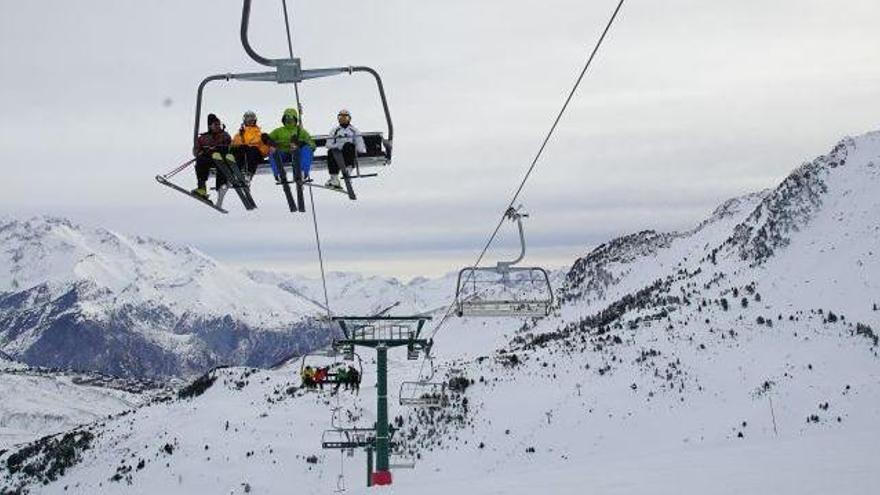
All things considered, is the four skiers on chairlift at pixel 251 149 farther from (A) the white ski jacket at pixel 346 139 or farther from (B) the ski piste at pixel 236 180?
(A) the white ski jacket at pixel 346 139

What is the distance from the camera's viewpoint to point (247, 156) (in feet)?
49.0

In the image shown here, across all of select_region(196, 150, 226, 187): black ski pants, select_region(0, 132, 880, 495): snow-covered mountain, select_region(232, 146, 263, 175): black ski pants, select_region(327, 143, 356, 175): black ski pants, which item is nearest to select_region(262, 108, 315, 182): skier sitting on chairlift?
select_region(232, 146, 263, 175): black ski pants

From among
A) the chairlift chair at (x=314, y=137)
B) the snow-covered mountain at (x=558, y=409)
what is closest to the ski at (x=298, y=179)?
the chairlift chair at (x=314, y=137)

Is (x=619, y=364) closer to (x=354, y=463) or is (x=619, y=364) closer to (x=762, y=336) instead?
(x=762, y=336)

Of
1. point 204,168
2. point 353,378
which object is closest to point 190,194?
point 204,168

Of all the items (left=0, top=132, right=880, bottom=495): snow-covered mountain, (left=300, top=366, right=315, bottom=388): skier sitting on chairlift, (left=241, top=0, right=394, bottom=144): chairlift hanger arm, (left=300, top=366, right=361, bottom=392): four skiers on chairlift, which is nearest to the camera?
(left=241, top=0, right=394, bottom=144): chairlift hanger arm

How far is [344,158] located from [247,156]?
1.78m

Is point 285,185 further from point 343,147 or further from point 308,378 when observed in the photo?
point 308,378

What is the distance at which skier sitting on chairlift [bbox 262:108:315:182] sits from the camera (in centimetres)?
1460

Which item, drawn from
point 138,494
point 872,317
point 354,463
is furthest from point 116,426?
point 872,317

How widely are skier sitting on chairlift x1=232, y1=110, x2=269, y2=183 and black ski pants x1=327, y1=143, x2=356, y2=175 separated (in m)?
1.24

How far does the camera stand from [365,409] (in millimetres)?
107812

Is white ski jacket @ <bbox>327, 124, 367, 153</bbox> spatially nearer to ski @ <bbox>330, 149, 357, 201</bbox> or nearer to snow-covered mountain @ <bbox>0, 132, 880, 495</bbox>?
ski @ <bbox>330, 149, 357, 201</bbox>

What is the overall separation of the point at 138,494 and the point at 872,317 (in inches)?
3806
